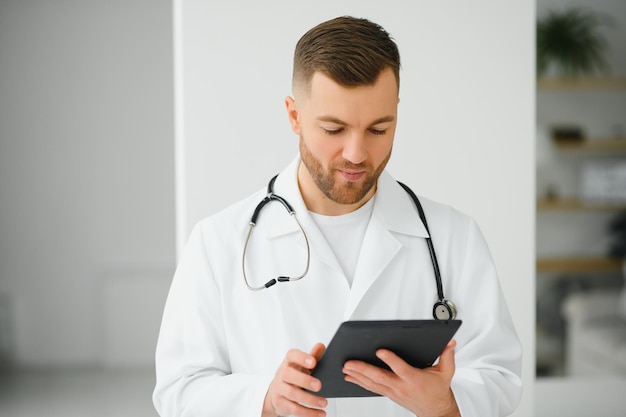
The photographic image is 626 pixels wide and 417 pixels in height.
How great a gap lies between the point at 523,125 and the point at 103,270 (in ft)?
13.1

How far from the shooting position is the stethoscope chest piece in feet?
5.09

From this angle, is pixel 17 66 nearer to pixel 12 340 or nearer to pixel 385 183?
pixel 12 340

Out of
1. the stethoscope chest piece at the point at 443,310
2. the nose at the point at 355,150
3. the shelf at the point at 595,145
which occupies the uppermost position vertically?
the shelf at the point at 595,145

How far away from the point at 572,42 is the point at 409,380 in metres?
3.46

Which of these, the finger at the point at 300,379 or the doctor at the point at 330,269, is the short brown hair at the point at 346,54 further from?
the finger at the point at 300,379

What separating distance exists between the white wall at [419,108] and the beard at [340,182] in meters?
0.81

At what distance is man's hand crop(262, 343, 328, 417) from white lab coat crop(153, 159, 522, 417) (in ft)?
0.60

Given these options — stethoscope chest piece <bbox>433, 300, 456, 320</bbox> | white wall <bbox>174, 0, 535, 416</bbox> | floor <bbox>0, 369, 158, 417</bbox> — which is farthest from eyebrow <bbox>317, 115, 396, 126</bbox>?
floor <bbox>0, 369, 158, 417</bbox>

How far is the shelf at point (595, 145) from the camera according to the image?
14.0 feet

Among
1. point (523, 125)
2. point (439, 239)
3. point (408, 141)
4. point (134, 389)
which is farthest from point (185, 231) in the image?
point (134, 389)

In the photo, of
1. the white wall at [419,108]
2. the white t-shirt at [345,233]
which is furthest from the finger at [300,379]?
the white wall at [419,108]

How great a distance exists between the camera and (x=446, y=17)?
2412 mm

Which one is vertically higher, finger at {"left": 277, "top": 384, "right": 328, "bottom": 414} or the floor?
finger at {"left": 277, "top": 384, "right": 328, "bottom": 414}

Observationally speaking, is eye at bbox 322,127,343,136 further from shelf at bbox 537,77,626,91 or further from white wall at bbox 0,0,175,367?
white wall at bbox 0,0,175,367
